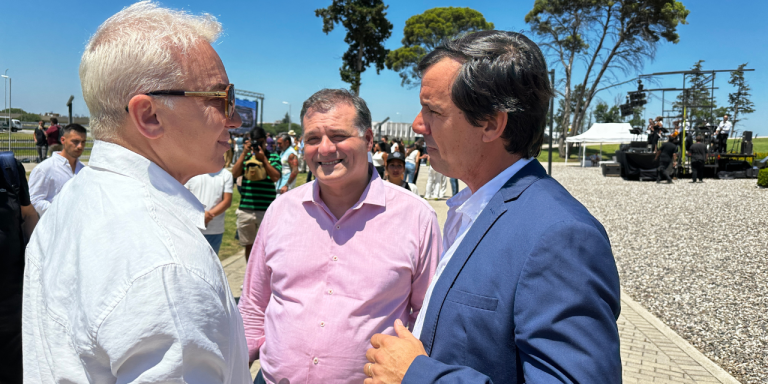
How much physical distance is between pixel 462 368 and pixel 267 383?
127 centimetres

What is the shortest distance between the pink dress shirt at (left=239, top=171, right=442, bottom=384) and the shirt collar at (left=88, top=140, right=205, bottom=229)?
1041mm

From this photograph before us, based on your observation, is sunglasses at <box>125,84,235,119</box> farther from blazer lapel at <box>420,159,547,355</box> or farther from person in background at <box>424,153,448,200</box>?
person in background at <box>424,153,448,200</box>

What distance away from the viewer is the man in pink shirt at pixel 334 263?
2.02 m

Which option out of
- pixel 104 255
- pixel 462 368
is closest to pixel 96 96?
pixel 104 255

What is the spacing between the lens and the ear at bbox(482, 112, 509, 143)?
54.7 inches

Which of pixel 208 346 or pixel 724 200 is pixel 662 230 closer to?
pixel 724 200

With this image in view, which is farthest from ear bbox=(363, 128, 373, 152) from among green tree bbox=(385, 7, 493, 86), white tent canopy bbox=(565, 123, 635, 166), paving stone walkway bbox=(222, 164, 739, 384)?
green tree bbox=(385, 7, 493, 86)

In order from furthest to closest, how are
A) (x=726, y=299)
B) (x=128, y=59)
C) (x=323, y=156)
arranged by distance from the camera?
(x=726, y=299) → (x=323, y=156) → (x=128, y=59)

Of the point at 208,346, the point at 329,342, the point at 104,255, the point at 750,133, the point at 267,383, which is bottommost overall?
the point at 267,383

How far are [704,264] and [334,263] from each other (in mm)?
7515

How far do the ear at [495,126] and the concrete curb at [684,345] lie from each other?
3.87 m

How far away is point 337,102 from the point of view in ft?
8.46

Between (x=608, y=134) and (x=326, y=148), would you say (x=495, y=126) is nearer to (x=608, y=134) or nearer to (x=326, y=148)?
(x=326, y=148)

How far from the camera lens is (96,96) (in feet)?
3.76
